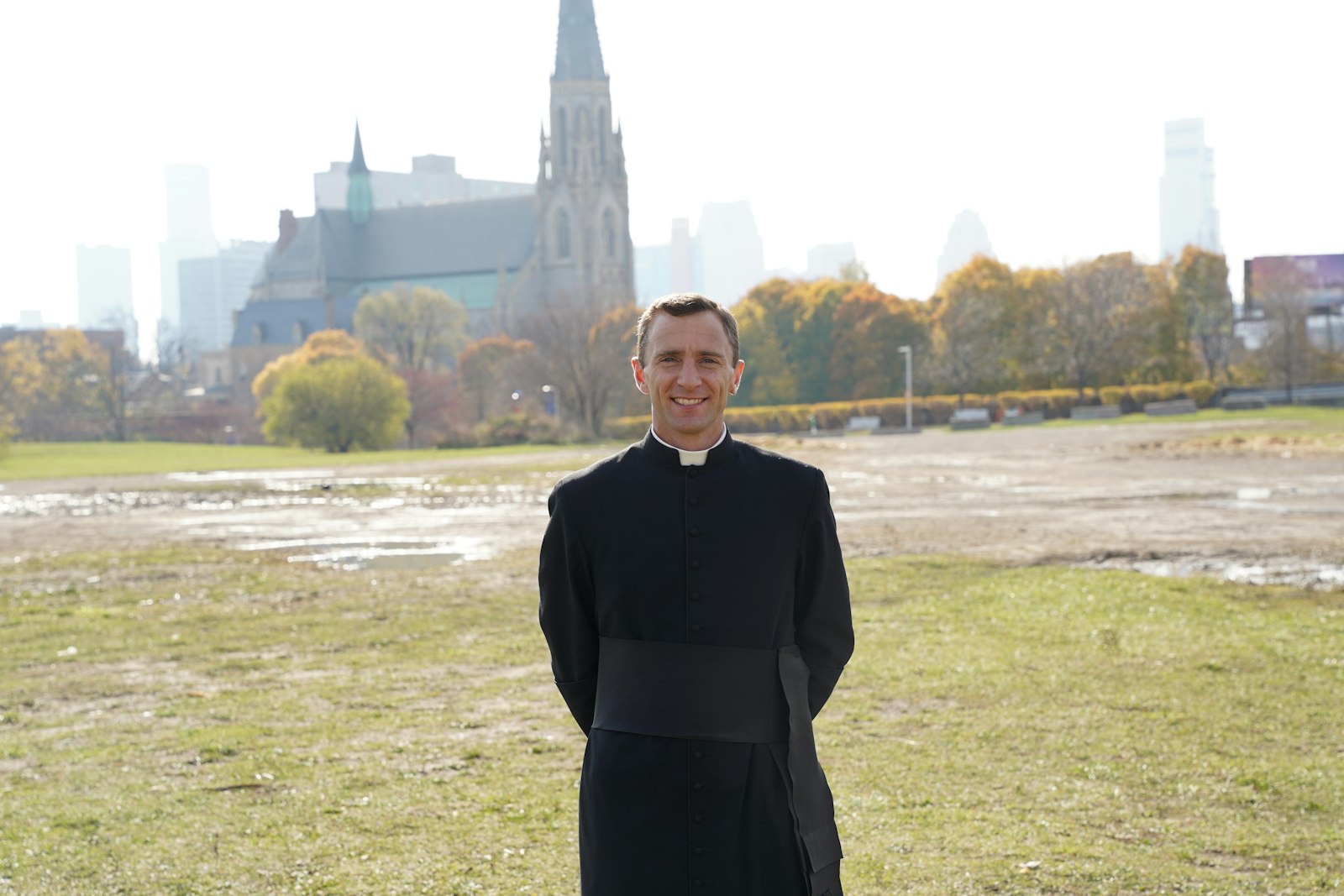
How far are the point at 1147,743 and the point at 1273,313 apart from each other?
212 feet

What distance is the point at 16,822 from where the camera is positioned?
6.25 metres

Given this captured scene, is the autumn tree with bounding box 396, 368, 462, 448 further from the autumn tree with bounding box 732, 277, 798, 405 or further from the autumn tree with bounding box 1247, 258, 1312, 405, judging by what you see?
the autumn tree with bounding box 1247, 258, 1312, 405

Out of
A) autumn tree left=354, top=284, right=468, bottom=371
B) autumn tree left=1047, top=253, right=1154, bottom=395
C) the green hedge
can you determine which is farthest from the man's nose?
autumn tree left=354, top=284, right=468, bottom=371

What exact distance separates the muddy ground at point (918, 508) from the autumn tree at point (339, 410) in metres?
15.5

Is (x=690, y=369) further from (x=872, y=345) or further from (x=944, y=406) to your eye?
(x=872, y=345)

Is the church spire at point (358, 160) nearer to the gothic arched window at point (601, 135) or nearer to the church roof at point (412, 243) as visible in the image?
the church roof at point (412, 243)

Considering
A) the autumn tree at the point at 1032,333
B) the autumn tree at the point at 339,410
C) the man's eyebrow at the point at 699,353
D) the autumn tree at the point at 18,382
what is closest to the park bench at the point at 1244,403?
the autumn tree at the point at 1032,333

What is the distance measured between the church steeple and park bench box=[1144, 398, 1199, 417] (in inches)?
3555

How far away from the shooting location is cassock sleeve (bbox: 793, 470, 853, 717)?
338 cm

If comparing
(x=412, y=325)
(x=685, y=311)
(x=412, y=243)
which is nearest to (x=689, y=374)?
(x=685, y=311)

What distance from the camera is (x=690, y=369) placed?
10.8ft

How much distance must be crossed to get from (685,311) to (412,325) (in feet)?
294

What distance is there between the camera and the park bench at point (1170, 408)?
5728 centimetres

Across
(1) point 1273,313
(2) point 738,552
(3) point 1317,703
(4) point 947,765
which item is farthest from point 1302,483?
(1) point 1273,313
